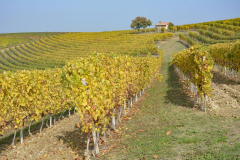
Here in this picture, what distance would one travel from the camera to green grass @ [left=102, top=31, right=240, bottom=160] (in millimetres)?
6039

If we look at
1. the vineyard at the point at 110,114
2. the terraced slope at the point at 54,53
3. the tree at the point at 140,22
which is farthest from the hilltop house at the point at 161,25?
the vineyard at the point at 110,114

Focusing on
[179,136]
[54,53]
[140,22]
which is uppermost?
[140,22]

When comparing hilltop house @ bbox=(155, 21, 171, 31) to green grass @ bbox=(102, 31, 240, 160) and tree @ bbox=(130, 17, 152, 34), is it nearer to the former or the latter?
tree @ bbox=(130, 17, 152, 34)

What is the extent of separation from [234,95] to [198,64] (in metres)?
4.28

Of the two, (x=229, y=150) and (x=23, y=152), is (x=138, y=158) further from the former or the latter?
(x=23, y=152)


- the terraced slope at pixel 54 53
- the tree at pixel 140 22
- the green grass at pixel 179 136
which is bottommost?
the green grass at pixel 179 136

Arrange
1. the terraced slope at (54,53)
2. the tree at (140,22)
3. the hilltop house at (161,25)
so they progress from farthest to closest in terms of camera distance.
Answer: the hilltop house at (161,25), the tree at (140,22), the terraced slope at (54,53)

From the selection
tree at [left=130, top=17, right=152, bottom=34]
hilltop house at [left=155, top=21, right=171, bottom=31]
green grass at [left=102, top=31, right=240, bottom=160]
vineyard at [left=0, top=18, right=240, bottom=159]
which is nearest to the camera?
green grass at [left=102, top=31, right=240, bottom=160]

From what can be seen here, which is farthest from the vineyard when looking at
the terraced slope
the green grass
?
the terraced slope

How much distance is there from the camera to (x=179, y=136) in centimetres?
751

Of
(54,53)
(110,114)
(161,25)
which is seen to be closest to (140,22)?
(161,25)

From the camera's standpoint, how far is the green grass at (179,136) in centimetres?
604

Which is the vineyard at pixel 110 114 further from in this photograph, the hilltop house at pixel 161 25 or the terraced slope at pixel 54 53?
the hilltop house at pixel 161 25

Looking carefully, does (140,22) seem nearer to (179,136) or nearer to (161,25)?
(161,25)
